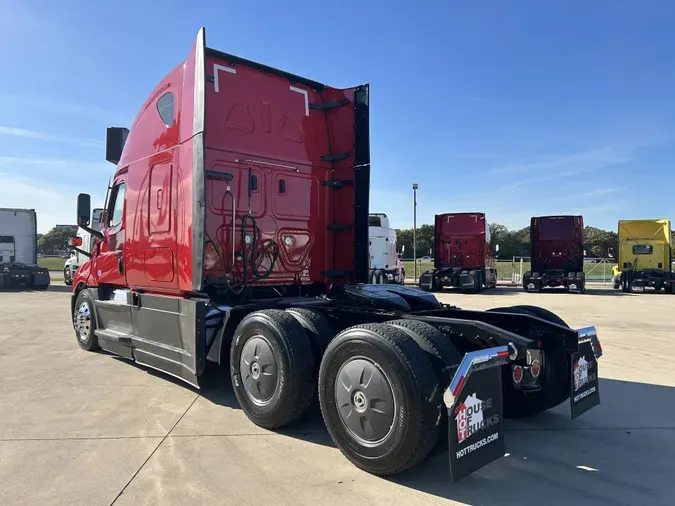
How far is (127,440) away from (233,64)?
13.3 ft

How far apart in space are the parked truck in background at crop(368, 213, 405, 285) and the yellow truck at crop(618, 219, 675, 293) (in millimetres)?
11117

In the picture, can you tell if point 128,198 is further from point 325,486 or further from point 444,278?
point 444,278

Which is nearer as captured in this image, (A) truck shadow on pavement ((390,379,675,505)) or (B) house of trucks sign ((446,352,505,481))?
(B) house of trucks sign ((446,352,505,481))

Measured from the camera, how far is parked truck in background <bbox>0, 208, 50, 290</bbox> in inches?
902

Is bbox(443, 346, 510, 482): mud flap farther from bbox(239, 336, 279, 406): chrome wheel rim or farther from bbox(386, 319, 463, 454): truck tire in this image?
bbox(239, 336, 279, 406): chrome wheel rim

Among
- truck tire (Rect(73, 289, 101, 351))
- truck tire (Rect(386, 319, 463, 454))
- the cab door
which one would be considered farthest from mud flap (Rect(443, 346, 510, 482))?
truck tire (Rect(73, 289, 101, 351))

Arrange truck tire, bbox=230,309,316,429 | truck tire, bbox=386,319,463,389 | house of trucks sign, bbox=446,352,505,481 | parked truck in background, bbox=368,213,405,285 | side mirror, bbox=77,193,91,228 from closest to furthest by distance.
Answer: house of trucks sign, bbox=446,352,505,481, truck tire, bbox=386,319,463,389, truck tire, bbox=230,309,316,429, side mirror, bbox=77,193,91,228, parked truck in background, bbox=368,213,405,285

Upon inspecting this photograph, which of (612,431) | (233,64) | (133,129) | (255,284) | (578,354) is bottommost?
(612,431)

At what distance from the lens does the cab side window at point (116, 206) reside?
22.5 feet

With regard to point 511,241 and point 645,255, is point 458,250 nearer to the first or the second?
point 645,255

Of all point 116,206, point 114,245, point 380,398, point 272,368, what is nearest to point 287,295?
point 272,368

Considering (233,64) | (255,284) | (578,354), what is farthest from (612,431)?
(233,64)

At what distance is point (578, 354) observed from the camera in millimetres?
4027

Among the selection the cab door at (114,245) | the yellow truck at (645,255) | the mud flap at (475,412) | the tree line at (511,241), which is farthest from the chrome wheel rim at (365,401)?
the tree line at (511,241)
